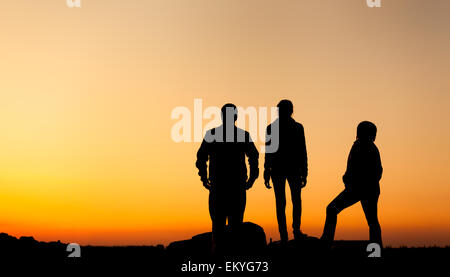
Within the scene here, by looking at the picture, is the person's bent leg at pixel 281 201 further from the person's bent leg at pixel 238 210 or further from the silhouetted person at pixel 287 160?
the person's bent leg at pixel 238 210

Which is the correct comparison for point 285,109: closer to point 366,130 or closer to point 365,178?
point 366,130

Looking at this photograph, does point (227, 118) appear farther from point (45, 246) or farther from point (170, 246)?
point (45, 246)

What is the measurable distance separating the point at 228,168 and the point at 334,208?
255cm

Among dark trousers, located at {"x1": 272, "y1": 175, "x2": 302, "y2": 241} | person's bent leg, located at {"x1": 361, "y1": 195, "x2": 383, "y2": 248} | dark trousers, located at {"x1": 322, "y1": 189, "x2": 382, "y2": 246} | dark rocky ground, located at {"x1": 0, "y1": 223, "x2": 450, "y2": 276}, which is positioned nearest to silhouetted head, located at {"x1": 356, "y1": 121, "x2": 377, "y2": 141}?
dark trousers, located at {"x1": 322, "y1": 189, "x2": 382, "y2": 246}

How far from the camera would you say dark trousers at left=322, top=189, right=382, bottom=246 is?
41.2 feet

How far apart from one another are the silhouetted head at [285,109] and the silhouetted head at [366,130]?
64.2 inches

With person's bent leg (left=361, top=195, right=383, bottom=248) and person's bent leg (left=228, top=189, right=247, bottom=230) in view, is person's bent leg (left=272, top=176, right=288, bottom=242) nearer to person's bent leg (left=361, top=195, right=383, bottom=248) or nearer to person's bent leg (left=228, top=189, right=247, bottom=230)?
person's bent leg (left=228, top=189, right=247, bottom=230)

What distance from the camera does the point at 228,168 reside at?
12477mm

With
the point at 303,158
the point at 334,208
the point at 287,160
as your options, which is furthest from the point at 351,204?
the point at 287,160

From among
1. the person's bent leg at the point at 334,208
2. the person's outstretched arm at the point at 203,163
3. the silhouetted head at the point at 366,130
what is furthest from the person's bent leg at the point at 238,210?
the silhouetted head at the point at 366,130

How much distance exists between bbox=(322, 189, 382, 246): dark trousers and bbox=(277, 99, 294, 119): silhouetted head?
7.11 feet
